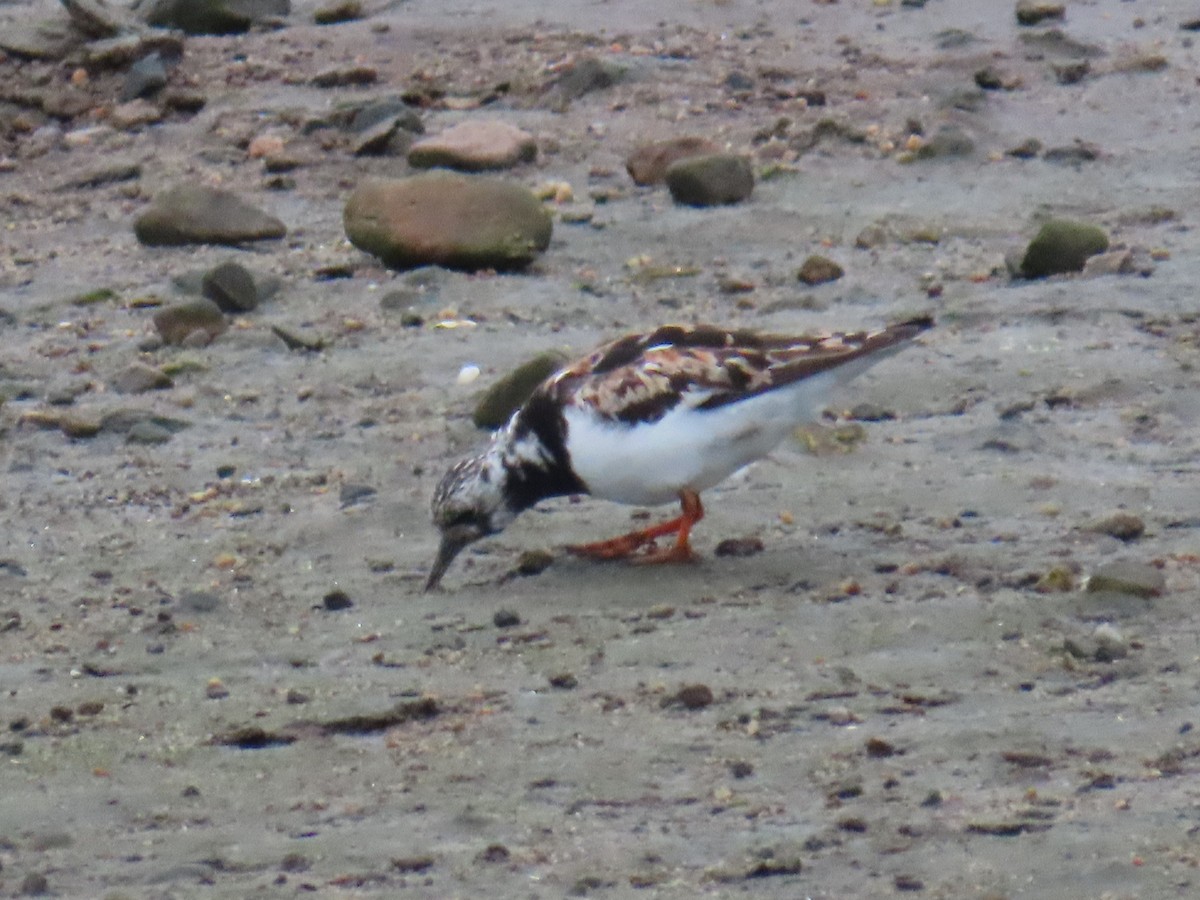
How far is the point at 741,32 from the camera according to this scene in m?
10.0

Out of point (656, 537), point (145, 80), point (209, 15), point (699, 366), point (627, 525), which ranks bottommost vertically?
point (627, 525)

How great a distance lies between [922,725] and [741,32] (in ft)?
19.6

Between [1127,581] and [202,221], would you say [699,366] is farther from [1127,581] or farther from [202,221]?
[202,221]

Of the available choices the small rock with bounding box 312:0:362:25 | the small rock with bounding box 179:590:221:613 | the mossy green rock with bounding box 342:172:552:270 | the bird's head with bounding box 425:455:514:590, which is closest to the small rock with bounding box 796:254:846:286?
the mossy green rock with bounding box 342:172:552:270

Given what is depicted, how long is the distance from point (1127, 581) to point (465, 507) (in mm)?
1591

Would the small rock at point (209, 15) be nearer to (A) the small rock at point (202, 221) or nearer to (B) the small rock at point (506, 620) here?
(A) the small rock at point (202, 221)

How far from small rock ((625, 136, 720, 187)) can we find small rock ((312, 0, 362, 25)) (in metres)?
2.11

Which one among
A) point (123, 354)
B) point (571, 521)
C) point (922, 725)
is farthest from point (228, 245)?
point (922, 725)

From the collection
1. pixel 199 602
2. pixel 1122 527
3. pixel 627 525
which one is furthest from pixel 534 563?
pixel 1122 527

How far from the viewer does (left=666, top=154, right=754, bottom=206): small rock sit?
8.26 metres

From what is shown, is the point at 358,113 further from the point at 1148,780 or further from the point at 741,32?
the point at 1148,780

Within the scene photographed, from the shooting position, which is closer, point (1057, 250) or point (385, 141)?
point (1057, 250)

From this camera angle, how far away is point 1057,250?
7.45 m

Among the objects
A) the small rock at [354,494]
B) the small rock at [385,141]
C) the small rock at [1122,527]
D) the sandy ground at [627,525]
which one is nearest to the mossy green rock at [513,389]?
the sandy ground at [627,525]
